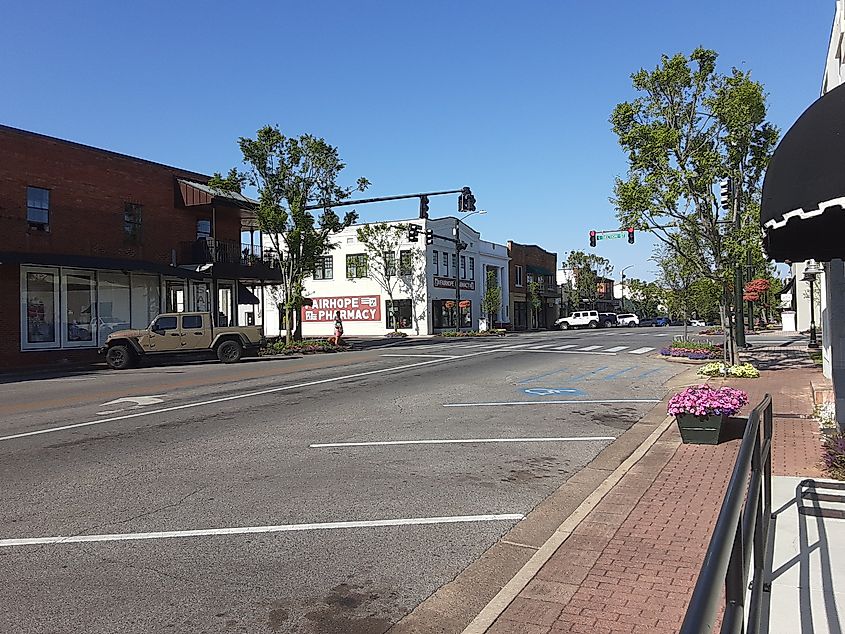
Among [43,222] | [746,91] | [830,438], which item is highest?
[746,91]

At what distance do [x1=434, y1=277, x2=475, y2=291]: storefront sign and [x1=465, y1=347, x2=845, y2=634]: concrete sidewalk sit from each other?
49207 millimetres

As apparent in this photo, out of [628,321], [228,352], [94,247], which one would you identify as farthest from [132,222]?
[628,321]

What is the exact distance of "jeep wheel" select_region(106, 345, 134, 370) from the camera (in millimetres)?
24906

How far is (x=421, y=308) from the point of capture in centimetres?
5675

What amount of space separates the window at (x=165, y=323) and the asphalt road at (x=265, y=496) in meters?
9.64

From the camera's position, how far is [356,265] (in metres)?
58.4

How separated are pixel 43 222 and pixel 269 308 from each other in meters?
37.7

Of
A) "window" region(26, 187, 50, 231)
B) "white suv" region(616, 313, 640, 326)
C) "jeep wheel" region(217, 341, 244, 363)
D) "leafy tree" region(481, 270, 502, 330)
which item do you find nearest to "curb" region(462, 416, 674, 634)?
"jeep wheel" region(217, 341, 244, 363)

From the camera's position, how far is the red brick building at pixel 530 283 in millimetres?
72625

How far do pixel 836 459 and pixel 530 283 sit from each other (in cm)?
6752

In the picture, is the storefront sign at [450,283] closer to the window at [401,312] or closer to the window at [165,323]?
the window at [401,312]

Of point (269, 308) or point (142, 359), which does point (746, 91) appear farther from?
point (269, 308)

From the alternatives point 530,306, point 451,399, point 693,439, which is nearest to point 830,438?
point 693,439

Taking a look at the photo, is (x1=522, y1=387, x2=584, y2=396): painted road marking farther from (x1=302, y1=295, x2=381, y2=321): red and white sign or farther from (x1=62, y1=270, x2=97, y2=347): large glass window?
(x1=302, y1=295, x2=381, y2=321): red and white sign
